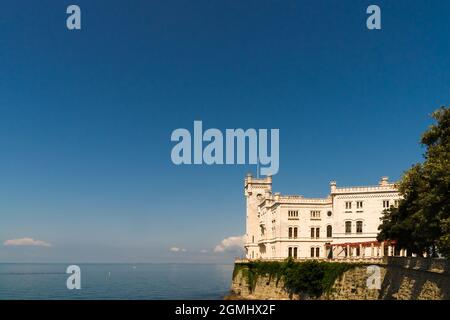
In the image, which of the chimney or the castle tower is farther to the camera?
the castle tower

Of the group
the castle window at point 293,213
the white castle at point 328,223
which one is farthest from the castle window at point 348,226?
the castle window at point 293,213

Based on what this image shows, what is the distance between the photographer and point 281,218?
73.2 metres

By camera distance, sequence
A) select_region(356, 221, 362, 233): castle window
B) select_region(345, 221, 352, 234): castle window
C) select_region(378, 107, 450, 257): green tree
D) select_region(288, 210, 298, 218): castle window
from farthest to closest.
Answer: select_region(288, 210, 298, 218): castle window
select_region(345, 221, 352, 234): castle window
select_region(356, 221, 362, 233): castle window
select_region(378, 107, 450, 257): green tree

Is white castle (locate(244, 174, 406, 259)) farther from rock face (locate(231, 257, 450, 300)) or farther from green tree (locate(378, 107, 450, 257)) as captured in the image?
green tree (locate(378, 107, 450, 257))

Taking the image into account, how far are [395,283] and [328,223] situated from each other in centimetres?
3222

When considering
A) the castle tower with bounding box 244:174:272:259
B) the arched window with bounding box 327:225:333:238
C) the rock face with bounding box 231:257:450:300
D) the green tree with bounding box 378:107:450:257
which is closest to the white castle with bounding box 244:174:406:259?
the arched window with bounding box 327:225:333:238

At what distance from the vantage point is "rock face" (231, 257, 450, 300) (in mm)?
31891

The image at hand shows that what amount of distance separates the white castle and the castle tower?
4242mm

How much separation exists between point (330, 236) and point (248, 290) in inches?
584

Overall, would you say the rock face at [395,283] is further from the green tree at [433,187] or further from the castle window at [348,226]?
the castle window at [348,226]

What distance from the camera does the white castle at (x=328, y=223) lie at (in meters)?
66.3
